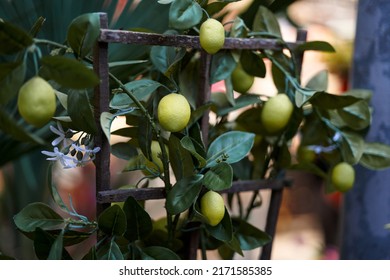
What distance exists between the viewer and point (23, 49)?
1.40 feet

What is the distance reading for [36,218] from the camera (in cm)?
52

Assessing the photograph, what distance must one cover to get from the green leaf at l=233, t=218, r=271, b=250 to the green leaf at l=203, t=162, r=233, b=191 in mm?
153

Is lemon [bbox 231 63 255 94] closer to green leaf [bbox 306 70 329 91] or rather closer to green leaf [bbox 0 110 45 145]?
green leaf [bbox 306 70 329 91]

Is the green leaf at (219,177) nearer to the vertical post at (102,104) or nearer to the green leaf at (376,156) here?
the vertical post at (102,104)

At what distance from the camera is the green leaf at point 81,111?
1.55ft

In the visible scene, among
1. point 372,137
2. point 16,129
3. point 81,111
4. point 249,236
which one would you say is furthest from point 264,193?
point 16,129

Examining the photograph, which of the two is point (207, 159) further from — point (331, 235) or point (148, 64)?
point (331, 235)

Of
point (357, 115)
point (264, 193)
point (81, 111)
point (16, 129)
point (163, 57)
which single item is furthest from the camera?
point (264, 193)

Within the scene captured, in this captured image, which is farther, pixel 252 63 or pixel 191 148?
pixel 252 63

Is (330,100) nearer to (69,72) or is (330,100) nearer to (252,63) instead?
(252,63)

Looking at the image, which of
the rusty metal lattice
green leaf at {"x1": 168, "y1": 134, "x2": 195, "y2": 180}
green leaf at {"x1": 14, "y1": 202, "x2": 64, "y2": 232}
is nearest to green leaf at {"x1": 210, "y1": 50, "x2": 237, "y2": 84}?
the rusty metal lattice

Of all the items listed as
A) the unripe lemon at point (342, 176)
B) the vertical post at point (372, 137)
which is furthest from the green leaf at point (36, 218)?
the vertical post at point (372, 137)

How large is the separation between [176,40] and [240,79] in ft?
0.45
